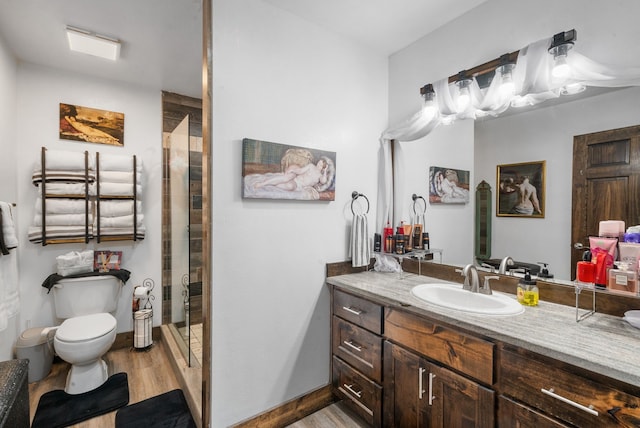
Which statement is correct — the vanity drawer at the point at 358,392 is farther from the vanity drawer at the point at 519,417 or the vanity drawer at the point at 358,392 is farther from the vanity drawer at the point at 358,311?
the vanity drawer at the point at 519,417

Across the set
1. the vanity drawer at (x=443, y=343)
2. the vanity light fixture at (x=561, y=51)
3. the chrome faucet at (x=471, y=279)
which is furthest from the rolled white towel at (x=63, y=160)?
the vanity light fixture at (x=561, y=51)

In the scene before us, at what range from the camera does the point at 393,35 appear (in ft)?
6.82

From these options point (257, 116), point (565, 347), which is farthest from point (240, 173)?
A: point (565, 347)

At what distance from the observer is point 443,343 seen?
1325 millimetres

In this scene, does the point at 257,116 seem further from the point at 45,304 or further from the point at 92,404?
the point at 45,304

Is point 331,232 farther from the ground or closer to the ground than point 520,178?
closer to the ground

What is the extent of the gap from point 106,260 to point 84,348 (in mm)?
858

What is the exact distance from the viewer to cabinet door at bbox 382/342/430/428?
4.61 ft

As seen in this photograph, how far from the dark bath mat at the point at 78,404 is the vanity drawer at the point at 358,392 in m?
1.46

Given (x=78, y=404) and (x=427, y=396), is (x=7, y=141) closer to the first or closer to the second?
(x=78, y=404)

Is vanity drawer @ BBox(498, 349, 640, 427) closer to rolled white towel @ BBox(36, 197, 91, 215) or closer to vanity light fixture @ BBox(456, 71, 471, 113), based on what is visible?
vanity light fixture @ BBox(456, 71, 471, 113)

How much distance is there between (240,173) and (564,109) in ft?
5.63

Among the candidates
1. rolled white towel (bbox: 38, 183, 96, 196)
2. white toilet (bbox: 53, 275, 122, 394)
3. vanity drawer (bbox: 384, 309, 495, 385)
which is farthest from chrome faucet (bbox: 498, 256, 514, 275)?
rolled white towel (bbox: 38, 183, 96, 196)

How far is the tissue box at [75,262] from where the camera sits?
2.43 meters
